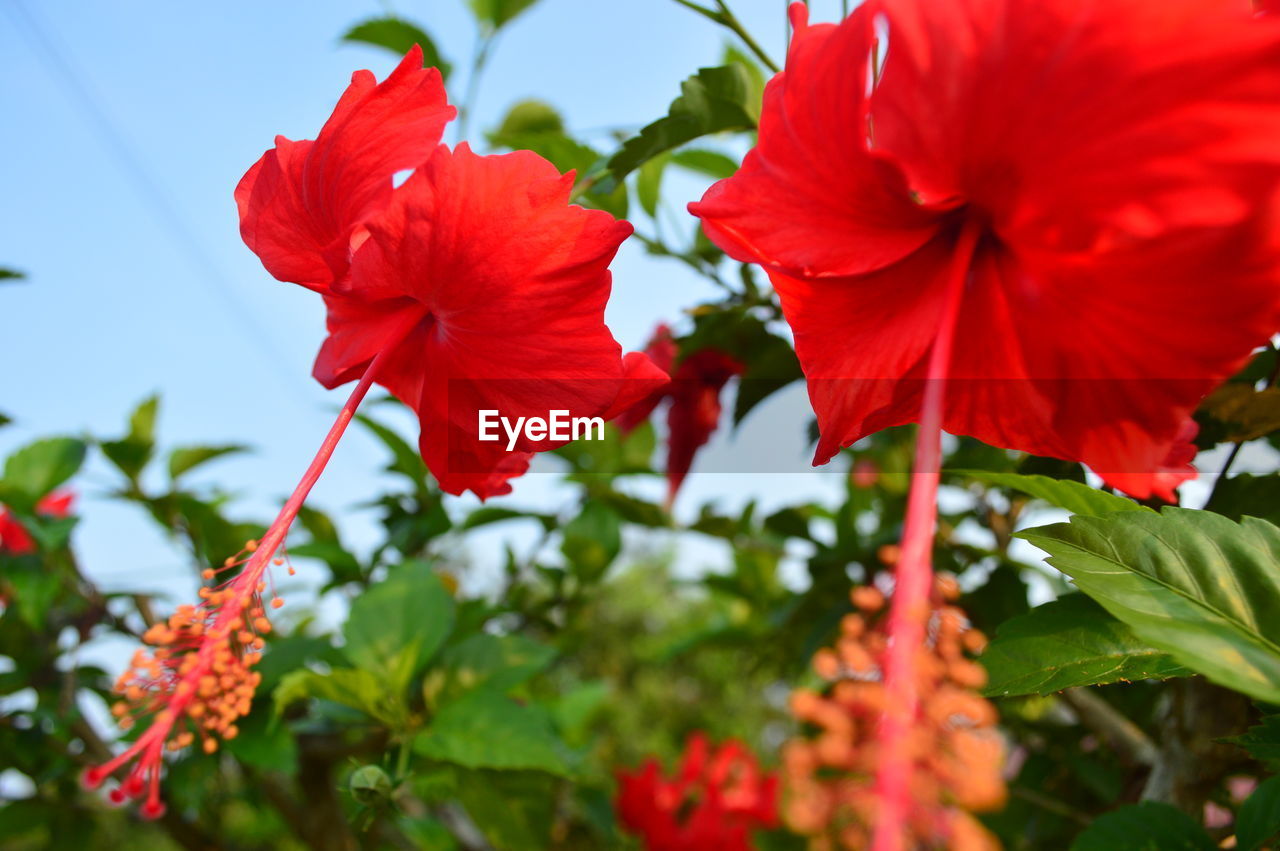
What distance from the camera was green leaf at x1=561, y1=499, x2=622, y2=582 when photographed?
1.45 meters

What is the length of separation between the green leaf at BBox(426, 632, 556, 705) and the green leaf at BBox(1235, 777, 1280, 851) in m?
0.67

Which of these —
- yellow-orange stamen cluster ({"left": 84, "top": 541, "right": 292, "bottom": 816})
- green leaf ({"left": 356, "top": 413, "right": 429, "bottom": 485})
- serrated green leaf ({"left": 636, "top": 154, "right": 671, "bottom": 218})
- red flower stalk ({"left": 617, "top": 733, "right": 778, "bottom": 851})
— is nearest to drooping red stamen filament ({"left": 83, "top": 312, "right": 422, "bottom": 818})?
yellow-orange stamen cluster ({"left": 84, "top": 541, "right": 292, "bottom": 816})

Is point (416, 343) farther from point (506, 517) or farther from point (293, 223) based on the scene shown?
point (506, 517)

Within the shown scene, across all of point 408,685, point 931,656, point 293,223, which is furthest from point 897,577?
point 408,685

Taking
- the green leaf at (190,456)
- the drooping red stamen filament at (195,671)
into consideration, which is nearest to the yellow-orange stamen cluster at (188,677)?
the drooping red stamen filament at (195,671)

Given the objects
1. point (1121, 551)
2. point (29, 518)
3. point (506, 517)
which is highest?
point (29, 518)

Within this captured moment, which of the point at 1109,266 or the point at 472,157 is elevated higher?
the point at 472,157

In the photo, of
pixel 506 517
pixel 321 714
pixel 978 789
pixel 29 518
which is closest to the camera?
pixel 978 789

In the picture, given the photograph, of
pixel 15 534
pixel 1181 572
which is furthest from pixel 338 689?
pixel 15 534

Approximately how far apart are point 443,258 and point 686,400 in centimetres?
69

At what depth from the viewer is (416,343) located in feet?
2.48

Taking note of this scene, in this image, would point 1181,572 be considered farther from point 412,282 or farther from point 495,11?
point 495,11

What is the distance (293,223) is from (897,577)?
1.73 ft

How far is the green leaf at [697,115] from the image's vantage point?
29.5 inches
